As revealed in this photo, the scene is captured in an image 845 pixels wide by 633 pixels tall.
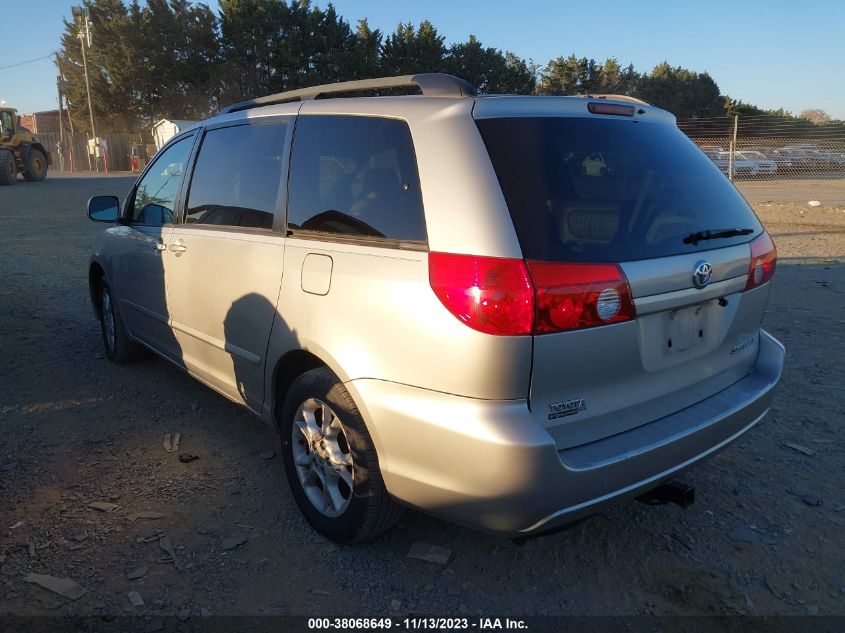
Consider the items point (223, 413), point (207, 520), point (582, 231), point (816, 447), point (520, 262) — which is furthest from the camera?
point (223, 413)

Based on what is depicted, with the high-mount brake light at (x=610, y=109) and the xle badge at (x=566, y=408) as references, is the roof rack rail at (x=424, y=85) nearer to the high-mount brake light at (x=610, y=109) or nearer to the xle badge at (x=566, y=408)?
the high-mount brake light at (x=610, y=109)

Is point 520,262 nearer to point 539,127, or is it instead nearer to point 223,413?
point 539,127

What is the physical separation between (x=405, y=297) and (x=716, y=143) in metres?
24.5

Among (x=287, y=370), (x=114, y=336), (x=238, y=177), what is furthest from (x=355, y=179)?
(x=114, y=336)

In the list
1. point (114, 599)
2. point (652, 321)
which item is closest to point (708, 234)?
point (652, 321)

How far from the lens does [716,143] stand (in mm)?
23469

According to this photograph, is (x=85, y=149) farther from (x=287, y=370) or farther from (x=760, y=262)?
(x=760, y=262)

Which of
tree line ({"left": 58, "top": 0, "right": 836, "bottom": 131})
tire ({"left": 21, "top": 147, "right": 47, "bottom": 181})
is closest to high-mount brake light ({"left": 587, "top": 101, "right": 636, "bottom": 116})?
tire ({"left": 21, "top": 147, "right": 47, "bottom": 181})

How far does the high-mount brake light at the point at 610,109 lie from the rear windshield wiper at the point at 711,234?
571mm

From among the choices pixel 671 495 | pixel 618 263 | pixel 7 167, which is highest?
pixel 7 167

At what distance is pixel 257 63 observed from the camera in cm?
4647

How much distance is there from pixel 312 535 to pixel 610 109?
7.22 feet

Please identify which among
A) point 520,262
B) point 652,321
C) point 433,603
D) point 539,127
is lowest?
point 433,603

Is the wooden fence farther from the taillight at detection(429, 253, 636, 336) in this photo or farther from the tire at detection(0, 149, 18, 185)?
the taillight at detection(429, 253, 636, 336)
